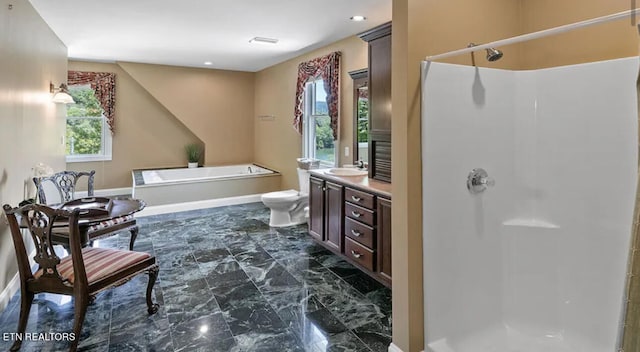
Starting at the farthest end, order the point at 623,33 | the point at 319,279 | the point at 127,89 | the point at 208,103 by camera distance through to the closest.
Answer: the point at 208,103 → the point at 127,89 → the point at 319,279 → the point at 623,33

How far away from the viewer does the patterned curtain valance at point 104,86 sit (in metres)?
6.15

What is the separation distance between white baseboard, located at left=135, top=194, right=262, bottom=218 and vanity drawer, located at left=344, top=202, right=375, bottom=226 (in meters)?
3.23

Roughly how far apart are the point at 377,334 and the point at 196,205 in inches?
165

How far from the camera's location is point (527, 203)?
223 cm

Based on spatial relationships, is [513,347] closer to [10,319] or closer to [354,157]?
[354,157]

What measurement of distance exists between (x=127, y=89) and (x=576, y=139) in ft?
22.5

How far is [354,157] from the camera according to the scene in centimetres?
437

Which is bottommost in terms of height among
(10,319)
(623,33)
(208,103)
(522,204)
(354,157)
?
(10,319)

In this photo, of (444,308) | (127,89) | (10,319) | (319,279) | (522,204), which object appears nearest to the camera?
(444,308)

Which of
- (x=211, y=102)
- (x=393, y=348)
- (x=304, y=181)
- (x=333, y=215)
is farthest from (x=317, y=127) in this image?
(x=393, y=348)

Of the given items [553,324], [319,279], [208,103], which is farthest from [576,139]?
[208,103]

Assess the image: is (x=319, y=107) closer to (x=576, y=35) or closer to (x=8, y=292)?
(x=576, y=35)

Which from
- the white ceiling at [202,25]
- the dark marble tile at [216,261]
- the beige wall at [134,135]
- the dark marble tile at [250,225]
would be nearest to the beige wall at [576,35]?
the white ceiling at [202,25]

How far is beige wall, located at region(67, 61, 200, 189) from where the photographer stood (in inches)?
255
